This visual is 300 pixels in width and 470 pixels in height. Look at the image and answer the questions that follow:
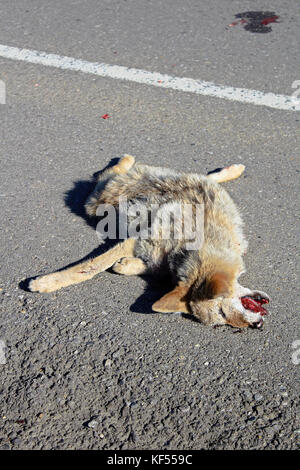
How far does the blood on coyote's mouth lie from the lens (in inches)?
127

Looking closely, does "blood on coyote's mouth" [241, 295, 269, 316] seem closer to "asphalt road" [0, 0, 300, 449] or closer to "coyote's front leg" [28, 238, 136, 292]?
"asphalt road" [0, 0, 300, 449]

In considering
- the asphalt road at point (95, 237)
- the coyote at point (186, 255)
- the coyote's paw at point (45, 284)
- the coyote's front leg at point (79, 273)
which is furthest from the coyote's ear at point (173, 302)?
the coyote's paw at point (45, 284)

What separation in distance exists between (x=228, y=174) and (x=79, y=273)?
1519 mm

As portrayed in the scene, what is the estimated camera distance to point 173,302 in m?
3.16

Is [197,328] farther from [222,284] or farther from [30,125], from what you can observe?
[30,125]

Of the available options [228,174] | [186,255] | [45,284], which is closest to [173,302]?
[186,255]

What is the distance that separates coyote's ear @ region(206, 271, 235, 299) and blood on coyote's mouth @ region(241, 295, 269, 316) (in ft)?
0.45

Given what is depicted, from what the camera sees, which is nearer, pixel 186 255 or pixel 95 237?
pixel 186 255

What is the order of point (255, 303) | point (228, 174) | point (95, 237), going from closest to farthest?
point (255, 303), point (95, 237), point (228, 174)

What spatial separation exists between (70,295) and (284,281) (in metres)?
1.35

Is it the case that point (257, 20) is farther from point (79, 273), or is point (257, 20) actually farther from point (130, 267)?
point (79, 273)

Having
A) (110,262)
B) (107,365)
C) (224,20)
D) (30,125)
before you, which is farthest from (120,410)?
(224,20)

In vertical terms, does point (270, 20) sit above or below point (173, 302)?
above

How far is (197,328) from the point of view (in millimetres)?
3189
